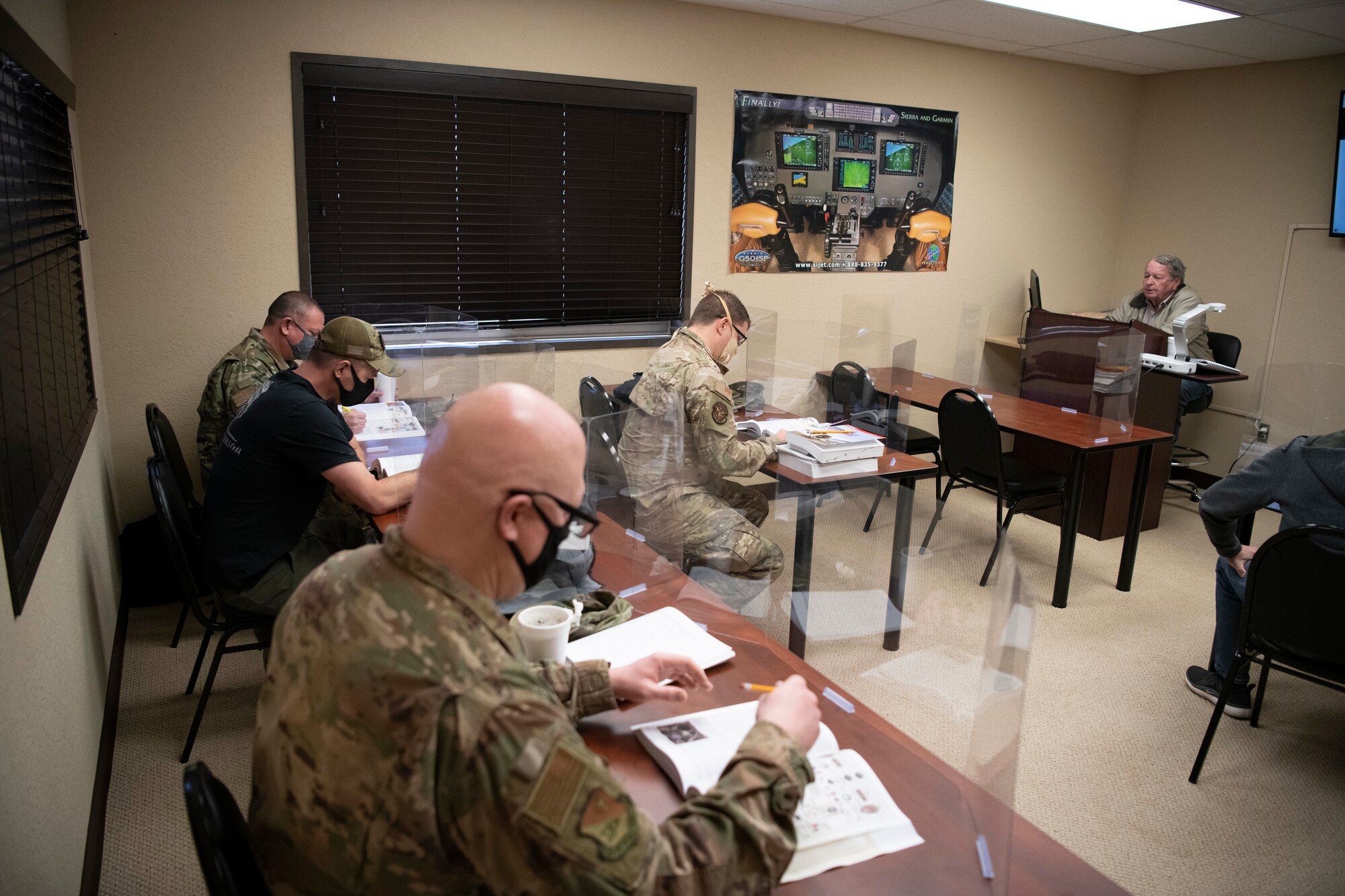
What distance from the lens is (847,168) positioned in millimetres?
5328

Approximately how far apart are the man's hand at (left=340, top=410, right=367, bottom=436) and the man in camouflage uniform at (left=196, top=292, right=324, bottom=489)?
0.32 m

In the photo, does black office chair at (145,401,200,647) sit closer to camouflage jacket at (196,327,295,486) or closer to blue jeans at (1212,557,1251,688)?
camouflage jacket at (196,327,295,486)

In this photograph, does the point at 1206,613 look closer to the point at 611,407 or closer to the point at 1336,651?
the point at 1336,651

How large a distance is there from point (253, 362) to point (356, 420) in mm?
492

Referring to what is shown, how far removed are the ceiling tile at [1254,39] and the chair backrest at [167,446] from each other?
5.14 meters

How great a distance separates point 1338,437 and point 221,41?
4.30 meters

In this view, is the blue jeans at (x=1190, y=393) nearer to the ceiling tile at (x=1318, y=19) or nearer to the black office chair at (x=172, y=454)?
the ceiling tile at (x=1318, y=19)

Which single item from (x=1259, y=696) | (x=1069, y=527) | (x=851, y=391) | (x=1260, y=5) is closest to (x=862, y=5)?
(x=1260, y=5)

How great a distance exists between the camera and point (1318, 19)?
436 cm

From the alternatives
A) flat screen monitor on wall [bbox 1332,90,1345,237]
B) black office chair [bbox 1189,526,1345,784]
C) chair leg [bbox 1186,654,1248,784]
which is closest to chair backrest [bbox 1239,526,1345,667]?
black office chair [bbox 1189,526,1345,784]

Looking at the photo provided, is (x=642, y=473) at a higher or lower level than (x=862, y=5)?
lower

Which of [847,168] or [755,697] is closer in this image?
[755,697]

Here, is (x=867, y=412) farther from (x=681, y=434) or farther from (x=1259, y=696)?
(x=1259, y=696)

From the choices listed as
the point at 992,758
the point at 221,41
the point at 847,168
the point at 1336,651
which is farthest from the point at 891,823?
the point at 847,168
